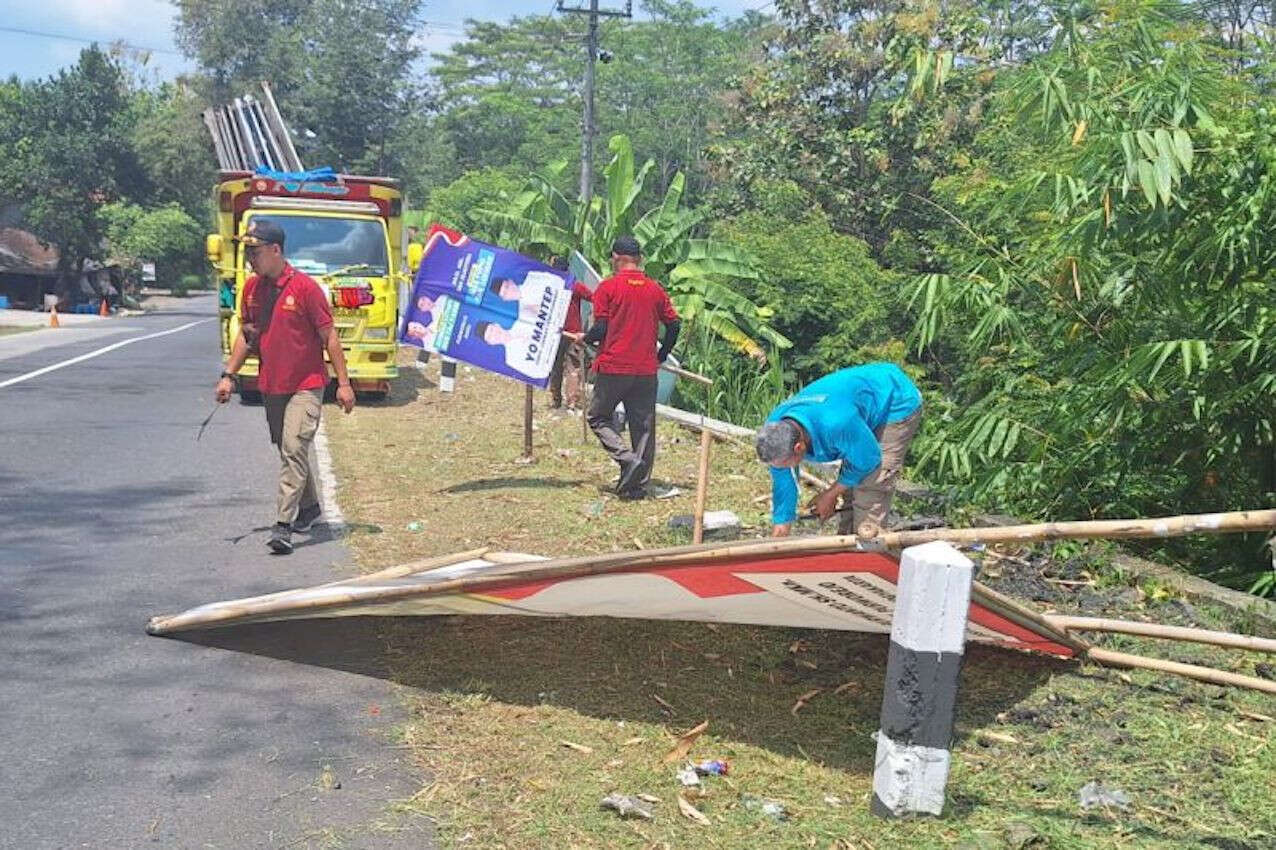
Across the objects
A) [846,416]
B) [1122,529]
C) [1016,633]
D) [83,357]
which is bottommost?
[83,357]

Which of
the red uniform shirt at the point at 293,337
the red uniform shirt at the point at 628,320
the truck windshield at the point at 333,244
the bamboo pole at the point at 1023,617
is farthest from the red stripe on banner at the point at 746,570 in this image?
the truck windshield at the point at 333,244

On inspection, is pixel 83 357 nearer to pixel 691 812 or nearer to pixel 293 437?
pixel 293 437

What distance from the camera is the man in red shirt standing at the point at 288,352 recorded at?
24.2 feet

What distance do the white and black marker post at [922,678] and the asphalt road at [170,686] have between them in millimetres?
1529

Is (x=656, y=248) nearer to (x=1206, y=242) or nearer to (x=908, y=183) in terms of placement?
(x=908, y=183)

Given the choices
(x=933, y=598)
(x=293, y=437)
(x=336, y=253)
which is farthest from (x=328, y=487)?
(x=933, y=598)

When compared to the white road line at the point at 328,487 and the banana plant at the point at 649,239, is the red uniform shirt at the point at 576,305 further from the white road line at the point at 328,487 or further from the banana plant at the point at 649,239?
the banana plant at the point at 649,239

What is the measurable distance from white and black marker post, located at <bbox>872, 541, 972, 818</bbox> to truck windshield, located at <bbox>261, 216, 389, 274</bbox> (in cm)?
1234

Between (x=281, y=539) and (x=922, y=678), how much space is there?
4647 millimetres

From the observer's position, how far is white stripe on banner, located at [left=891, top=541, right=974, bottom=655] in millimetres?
3693

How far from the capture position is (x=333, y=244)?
50.0 feet

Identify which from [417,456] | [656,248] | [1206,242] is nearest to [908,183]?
[656,248]

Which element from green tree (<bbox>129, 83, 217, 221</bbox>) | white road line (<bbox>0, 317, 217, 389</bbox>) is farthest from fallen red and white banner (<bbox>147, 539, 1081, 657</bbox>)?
green tree (<bbox>129, 83, 217, 221</bbox>)

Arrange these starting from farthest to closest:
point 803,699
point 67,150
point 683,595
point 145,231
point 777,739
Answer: point 145,231 → point 67,150 → point 803,699 → point 777,739 → point 683,595
